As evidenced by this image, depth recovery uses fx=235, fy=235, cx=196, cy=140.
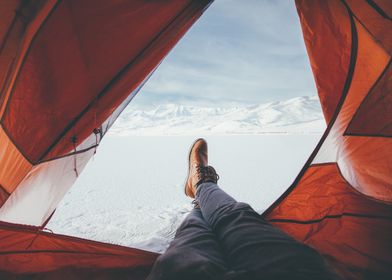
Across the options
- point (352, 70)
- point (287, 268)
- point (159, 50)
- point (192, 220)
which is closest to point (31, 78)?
point (159, 50)

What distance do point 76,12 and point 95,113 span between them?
19.3 inches

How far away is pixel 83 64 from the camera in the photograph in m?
1.15

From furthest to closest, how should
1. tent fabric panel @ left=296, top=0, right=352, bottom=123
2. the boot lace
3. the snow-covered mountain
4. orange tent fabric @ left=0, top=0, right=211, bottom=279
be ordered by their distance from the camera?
the snow-covered mountain → the boot lace → tent fabric panel @ left=296, top=0, right=352, bottom=123 → orange tent fabric @ left=0, top=0, right=211, bottom=279

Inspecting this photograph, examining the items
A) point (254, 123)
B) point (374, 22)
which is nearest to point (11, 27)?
point (374, 22)

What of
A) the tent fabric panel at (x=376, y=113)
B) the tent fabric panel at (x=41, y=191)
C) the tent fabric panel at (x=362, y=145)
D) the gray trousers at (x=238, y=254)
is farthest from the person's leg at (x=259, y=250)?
the tent fabric panel at (x=41, y=191)

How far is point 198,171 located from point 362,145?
3.83 ft

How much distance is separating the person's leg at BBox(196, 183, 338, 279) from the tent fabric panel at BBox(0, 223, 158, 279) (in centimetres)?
43

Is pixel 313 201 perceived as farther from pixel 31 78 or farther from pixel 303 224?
pixel 31 78

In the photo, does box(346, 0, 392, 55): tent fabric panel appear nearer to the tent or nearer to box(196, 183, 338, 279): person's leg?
the tent

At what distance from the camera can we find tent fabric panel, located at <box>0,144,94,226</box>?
3.90 ft

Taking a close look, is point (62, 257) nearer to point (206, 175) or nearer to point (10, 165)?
point (10, 165)

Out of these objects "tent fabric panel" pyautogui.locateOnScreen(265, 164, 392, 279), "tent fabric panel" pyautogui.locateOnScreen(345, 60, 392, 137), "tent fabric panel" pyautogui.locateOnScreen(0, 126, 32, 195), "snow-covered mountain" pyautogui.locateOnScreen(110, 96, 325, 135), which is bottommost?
"snow-covered mountain" pyautogui.locateOnScreen(110, 96, 325, 135)

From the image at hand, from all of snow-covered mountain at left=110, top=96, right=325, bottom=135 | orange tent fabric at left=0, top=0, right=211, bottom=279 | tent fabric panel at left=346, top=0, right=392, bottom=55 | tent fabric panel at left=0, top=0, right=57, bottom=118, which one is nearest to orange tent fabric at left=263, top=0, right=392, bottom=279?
tent fabric panel at left=346, top=0, right=392, bottom=55

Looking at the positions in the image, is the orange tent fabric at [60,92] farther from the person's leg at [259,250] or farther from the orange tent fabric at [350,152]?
the orange tent fabric at [350,152]
